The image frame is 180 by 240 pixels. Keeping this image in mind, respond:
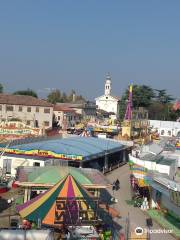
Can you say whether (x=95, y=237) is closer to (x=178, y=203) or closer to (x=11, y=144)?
(x=178, y=203)

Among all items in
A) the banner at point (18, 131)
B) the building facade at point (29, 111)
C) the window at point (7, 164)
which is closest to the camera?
the window at point (7, 164)

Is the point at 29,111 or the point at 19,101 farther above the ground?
the point at 19,101

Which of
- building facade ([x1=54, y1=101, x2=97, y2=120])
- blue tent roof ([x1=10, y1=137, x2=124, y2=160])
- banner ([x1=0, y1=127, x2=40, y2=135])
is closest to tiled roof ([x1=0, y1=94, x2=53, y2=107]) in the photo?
building facade ([x1=54, y1=101, x2=97, y2=120])

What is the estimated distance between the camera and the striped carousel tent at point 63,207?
15.7m

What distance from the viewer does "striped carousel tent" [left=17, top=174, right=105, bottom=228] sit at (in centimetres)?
1573

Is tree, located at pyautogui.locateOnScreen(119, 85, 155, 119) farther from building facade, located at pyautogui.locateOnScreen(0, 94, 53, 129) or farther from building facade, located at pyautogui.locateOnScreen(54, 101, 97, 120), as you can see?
building facade, located at pyautogui.locateOnScreen(0, 94, 53, 129)

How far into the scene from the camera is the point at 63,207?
1597cm

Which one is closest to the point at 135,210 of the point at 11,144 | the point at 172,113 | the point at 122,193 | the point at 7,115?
the point at 122,193

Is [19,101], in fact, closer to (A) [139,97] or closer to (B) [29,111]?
(B) [29,111]

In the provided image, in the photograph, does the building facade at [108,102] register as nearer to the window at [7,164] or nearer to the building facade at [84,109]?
the building facade at [84,109]

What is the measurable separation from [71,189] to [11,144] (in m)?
16.9

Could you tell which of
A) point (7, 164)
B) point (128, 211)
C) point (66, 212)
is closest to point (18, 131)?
point (7, 164)

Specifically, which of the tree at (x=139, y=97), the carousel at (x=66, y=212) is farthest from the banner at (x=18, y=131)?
the tree at (x=139, y=97)

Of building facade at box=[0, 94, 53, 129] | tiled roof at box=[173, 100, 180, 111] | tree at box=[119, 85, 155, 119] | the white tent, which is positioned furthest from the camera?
tiled roof at box=[173, 100, 180, 111]
